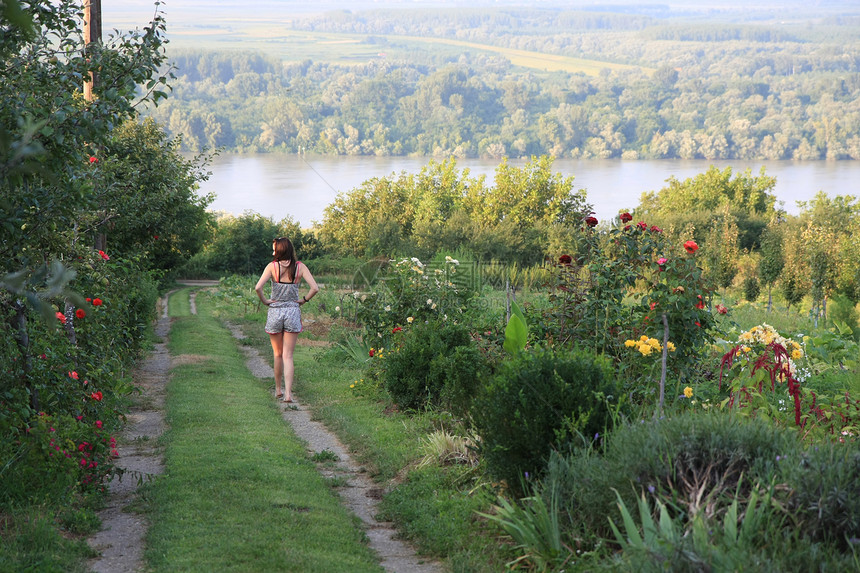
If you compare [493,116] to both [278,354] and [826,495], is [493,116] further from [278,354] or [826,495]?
[826,495]

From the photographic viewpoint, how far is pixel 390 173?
3991 inches

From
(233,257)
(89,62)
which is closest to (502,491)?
(89,62)

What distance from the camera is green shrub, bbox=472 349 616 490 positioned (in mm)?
4301

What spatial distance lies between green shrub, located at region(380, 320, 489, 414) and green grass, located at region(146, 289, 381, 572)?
1222 mm

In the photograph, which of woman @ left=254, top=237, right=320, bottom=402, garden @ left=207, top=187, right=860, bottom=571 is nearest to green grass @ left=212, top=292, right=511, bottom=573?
garden @ left=207, top=187, right=860, bottom=571

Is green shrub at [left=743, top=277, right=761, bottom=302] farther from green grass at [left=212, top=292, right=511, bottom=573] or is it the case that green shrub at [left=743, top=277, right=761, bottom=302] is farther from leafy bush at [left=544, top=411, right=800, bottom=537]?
leafy bush at [left=544, top=411, right=800, bottom=537]

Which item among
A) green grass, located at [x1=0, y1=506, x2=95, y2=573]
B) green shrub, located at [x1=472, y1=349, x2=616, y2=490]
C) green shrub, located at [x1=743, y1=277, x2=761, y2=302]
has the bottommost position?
green shrub, located at [x1=743, y1=277, x2=761, y2=302]

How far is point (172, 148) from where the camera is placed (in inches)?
503

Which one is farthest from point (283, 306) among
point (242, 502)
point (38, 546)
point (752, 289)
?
point (752, 289)

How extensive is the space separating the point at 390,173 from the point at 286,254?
3714 inches

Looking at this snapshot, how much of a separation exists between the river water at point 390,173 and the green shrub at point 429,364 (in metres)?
75.2

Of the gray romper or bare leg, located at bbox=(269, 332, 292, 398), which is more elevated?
the gray romper

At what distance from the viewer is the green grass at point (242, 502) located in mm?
3842

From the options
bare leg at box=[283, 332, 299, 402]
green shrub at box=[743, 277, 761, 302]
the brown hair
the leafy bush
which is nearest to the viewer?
the leafy bush
